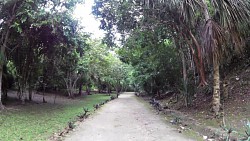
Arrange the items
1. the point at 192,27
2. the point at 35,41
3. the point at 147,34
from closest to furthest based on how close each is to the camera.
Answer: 1. the point at 192,27
2. the point at 147,34
3. the point at 35,41

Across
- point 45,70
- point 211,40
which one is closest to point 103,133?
point 211,40

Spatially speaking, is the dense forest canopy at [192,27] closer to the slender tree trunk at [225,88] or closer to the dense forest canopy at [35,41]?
the slender tree trunk at [225,88]

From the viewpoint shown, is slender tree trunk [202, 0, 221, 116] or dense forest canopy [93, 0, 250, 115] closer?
dense forest canopy [93, 0, 250, 115]

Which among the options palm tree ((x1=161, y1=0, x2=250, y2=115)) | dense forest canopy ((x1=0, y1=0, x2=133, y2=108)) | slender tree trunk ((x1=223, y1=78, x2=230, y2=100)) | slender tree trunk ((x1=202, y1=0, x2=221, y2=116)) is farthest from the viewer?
dense forest canopy ((x1=0, y1=0, x2=133, y2=108))

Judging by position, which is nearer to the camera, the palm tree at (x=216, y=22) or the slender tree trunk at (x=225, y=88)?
the palm tree at (x=216, y=22)

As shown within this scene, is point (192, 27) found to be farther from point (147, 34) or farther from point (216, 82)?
point (216, 82)

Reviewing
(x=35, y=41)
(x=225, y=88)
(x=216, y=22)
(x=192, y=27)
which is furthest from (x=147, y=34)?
(x=35, y=41)

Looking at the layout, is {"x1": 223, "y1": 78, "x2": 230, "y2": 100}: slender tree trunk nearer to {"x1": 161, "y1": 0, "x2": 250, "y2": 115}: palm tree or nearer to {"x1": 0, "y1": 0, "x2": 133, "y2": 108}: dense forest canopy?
{"x1": 161, "y1": 0, "x2": 250, "y2": 115}: palm tree

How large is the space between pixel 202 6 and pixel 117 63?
34009 mm

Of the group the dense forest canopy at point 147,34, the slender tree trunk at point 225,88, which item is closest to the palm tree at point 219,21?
the dense forest canopy at point 147,34

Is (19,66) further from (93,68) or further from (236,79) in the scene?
(93,68)

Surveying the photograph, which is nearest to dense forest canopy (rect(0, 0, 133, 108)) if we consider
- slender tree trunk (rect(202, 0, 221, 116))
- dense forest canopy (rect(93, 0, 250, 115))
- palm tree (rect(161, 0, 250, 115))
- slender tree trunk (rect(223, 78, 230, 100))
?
dense forest canopy (rect(93, 0, 250, 115))

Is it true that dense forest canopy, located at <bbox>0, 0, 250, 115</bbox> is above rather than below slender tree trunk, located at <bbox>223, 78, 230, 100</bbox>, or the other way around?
above

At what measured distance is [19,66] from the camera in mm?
19016
